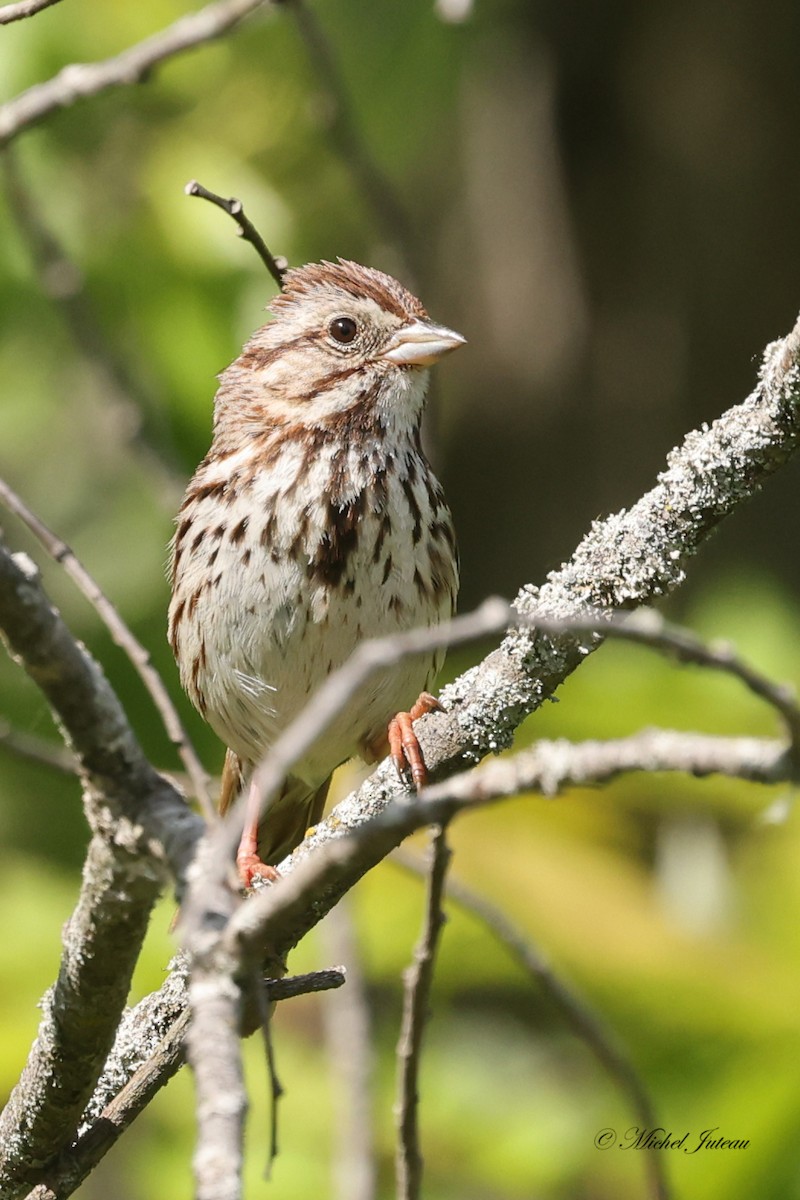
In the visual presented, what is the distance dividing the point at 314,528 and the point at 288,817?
0.90 m

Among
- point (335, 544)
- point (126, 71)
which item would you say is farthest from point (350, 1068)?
point (126, 71)

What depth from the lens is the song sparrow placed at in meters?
3.42

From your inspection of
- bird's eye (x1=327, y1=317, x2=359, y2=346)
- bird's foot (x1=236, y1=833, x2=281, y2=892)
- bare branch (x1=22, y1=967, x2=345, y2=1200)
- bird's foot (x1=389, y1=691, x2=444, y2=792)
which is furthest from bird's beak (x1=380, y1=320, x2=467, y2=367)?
bare branch (x1=22, y1=967, x2=345, y2=1200)

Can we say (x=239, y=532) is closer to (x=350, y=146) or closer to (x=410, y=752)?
(x=410, y=752)

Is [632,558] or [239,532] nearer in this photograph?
[632,558]

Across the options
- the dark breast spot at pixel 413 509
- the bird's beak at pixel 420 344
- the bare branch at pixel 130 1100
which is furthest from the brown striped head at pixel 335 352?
the bare branch at pixel 130 1100

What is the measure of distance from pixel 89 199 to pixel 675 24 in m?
3.35

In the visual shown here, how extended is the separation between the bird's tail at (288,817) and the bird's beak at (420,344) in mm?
1033

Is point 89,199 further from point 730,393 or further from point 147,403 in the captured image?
point 730,393

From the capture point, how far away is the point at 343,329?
12.3 ft

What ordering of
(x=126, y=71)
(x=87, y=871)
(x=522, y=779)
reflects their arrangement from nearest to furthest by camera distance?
(x=522, y=779) → (x=126, y=71) → (x=87, y=871)

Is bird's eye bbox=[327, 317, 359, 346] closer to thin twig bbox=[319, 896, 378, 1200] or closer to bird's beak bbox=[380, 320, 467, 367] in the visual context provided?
bird's beak bbox=[380, 320, 467, 367]

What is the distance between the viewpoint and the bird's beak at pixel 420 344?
3574mm

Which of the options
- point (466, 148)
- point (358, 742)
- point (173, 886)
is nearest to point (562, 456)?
point (466, 148)
